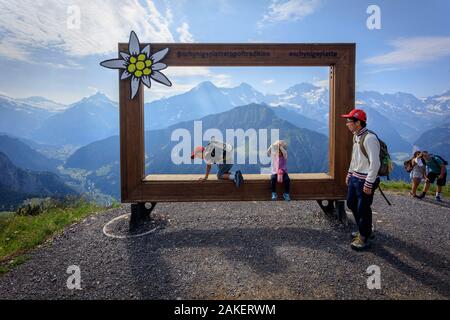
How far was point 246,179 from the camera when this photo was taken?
22.5 ft

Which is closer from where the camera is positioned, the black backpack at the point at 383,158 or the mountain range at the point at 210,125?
the black backpack at the point at 383,158

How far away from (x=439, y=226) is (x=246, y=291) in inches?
215

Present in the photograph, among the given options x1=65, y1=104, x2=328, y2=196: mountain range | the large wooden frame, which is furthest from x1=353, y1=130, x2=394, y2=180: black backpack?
x1=65, y1=104, x2=328, y2=196: mountain range

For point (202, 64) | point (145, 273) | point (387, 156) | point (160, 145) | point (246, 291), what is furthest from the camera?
point (160, 145)

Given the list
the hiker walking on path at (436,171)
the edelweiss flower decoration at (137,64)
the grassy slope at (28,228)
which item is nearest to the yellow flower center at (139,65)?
the edelweiss flower decoration at (137,64)

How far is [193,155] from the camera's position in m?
6.93

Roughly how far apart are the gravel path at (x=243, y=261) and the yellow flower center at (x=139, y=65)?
11.7 ft

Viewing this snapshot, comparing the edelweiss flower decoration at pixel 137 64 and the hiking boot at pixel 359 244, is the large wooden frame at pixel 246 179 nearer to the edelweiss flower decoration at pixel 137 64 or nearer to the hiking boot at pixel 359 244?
the edelweiss flower decoration at pixel 137 64

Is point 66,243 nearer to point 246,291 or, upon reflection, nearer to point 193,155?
point 193,155

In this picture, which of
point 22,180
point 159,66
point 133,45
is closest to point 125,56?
point 133,45

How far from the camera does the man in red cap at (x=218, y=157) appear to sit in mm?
6820

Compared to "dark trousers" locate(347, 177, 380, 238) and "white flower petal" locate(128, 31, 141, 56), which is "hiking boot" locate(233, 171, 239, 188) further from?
"white flower petal" locate(128, 31, 141, 56)
